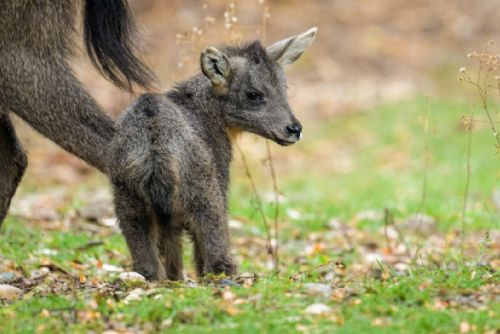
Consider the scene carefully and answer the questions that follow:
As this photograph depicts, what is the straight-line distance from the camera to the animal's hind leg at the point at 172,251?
7.40m

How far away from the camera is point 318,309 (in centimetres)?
583

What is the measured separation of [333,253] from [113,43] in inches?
126

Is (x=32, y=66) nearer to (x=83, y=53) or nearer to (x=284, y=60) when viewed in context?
(x=83, y=53)

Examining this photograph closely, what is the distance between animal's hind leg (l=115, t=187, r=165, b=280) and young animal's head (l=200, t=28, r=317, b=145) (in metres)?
1.20

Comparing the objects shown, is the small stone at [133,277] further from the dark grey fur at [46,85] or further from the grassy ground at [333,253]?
the dark grey fur at [46,85]

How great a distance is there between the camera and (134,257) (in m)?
7.15

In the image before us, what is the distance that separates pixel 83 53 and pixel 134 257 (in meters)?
2.06

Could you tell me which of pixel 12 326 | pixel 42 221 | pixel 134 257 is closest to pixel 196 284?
pixel 134 257

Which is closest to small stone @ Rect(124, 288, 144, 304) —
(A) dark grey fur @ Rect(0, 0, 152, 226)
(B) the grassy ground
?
(B) the grassy ground

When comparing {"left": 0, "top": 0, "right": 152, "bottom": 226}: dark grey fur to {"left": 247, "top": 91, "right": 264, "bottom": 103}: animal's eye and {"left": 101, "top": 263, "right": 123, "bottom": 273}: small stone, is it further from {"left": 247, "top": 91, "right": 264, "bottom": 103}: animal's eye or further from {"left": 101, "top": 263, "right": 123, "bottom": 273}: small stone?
{"left": 101, "top": 263, "right": 123, "bottom": 273}: small stone

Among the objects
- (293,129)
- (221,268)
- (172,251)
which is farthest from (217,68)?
(221,268)

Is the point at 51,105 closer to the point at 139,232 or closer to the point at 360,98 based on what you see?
the point at 139,232

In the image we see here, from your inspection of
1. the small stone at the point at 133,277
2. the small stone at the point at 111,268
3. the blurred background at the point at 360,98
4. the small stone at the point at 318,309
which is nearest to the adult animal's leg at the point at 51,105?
the small stone at the point at 133,277

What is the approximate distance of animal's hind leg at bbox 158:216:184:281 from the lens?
24.3 feet
